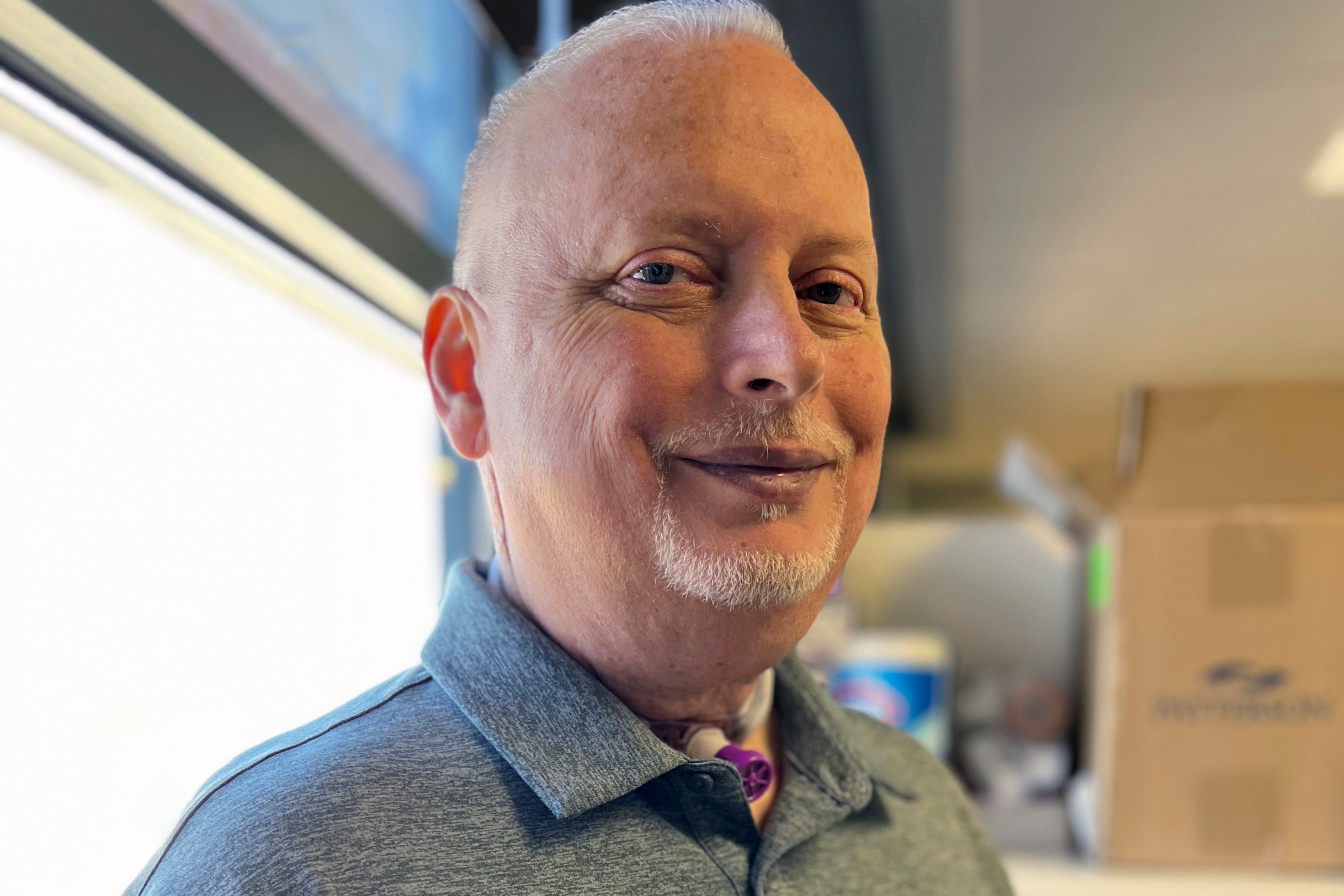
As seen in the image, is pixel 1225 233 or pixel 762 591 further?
pixel 1225 233

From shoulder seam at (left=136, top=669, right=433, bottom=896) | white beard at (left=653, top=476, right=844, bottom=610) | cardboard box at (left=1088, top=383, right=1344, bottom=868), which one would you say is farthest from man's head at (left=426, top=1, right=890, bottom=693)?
cardboard box at (left=1088, top=383, right=1344, bottom=868)

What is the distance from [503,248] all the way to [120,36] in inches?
14.9

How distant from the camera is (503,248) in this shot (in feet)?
1.96

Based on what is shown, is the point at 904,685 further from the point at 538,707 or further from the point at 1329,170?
the point at 538,707

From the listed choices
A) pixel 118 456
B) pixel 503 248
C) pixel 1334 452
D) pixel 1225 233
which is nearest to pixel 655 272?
pixel 503 248

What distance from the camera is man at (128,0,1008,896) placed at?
20.6 inches

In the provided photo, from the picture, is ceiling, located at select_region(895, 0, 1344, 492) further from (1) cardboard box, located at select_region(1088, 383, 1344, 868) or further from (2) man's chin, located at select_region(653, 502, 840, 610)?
(2) man's chin, located at select_region(653, 502, 840, 610)

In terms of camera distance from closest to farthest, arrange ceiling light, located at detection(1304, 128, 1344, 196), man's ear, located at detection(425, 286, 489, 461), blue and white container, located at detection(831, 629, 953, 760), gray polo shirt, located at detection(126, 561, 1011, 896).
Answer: gray polo shirt, located at detection(126, 561, 1011, 896) < man's ear, located at detection(425, 286, 489, 461) < ceiling light, located at detection(1304, 128, 1344, 196) < blue and white container, located at detection(831, 629, 953, 760)

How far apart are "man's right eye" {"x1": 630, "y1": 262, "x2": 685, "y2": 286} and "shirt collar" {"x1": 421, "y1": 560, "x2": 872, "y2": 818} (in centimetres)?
23

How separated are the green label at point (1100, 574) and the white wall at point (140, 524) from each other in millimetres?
1106

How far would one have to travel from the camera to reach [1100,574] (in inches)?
59.0

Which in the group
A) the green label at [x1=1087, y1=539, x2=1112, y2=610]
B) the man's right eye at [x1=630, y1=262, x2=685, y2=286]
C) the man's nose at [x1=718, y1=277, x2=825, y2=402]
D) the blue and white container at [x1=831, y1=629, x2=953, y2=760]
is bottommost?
the blue and white container at [x1=831, y1=629, x2=953, y2=760]

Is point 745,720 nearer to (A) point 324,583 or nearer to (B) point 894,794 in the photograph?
(B) point 894,794

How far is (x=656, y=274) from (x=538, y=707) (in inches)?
10.7
